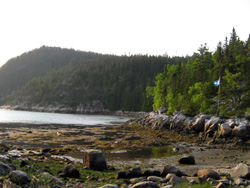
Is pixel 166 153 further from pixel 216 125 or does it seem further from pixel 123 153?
pixel 216 125

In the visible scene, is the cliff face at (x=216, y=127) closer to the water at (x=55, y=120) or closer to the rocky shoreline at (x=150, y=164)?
the rocky shoreline at (x=150, y=164)

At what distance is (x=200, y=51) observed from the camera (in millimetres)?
81625

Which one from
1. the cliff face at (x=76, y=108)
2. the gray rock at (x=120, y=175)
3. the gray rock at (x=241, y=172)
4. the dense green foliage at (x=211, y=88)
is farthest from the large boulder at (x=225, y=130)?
the cliff face at (x=76, y=108)

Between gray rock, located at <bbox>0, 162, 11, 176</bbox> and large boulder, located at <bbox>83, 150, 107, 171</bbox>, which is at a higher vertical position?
gray rock, located at <bbox>0, 162, 11, 176</bbox>

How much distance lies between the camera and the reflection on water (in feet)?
75.2

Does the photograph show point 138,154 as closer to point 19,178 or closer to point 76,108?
point 19,178

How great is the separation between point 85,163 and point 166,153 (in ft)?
37.9

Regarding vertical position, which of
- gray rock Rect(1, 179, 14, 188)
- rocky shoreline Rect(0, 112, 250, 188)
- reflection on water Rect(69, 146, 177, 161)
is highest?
gray rock Rect(1, 179, 14, 188)

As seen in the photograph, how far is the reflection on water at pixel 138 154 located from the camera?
22922mm

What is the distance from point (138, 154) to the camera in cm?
2467

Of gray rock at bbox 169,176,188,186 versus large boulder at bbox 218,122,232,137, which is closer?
gray rock at bbox 169,176,188,186

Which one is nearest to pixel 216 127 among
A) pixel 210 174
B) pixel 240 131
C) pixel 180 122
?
pixel 240 131

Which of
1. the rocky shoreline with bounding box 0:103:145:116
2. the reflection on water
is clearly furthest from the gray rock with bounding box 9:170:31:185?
the rocky shoreline with bounding box 0:103:145:116

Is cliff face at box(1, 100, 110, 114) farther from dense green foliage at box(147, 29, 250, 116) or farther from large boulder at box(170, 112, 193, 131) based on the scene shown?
large boulder at box(170, 112, 193, 131)
